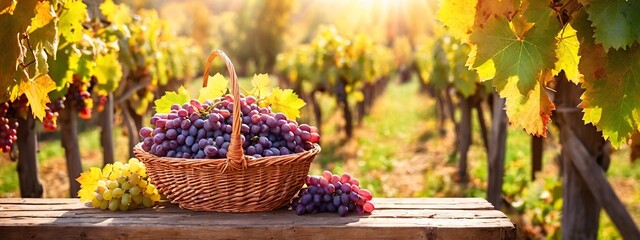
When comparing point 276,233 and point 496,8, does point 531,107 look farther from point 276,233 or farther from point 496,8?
point 276,233

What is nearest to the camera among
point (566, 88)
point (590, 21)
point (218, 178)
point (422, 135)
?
point (590, 21)

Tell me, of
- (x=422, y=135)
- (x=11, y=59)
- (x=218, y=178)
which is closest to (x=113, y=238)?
(x=218, y=178)

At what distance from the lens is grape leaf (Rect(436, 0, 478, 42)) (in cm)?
219

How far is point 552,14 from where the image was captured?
2.09 meters

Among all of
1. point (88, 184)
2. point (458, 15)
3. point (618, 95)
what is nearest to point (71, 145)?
point (88, 184)

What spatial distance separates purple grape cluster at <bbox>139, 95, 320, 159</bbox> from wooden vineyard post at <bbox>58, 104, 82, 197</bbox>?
2.35m

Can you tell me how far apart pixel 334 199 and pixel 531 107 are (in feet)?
2.72

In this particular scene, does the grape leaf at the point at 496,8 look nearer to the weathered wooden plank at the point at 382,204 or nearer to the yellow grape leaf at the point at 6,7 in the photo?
the weathered wooden plank at the point at 382,204

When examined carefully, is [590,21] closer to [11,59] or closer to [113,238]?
[113,238]

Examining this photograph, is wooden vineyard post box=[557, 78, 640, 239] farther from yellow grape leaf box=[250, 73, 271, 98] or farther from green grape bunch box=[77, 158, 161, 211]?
green grape bunch box=[77, 158, 161, 211]

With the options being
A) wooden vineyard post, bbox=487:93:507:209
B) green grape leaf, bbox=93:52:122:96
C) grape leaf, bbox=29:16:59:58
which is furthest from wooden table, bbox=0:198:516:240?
wooden vineyard post, bbox=487:93:507:209

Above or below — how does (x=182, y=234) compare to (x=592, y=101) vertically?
below

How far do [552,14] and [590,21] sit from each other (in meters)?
0.11

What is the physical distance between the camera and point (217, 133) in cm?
260
